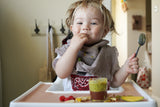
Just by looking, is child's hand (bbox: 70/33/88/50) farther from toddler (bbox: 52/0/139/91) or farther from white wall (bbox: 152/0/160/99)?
white wall (bbox: 152/0/160/99)

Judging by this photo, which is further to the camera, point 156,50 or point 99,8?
point 156,50

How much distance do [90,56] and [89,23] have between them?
0.58 feet

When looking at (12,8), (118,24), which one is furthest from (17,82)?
(118,24)

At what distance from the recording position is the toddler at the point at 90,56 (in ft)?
3.14

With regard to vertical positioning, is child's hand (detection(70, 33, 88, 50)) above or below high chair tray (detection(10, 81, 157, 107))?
above

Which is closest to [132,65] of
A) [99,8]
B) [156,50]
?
[99,8]

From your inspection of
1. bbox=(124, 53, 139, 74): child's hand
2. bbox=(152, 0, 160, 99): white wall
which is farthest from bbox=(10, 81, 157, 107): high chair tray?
bbox=(152, 0, 160, 99): white wall

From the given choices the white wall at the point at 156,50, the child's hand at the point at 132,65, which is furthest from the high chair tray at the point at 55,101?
the white wall at the point at 156,50

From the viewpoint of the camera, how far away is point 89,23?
40.3 inches

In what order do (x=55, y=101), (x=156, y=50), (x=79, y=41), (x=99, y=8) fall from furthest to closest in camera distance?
(x=156, y=50)
(x=99, y=8)
(x=79, y=41)
(x=55, y=101)

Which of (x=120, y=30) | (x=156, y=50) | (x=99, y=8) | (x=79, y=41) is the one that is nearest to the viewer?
(x=79, y=41)

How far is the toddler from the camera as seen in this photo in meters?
0.96

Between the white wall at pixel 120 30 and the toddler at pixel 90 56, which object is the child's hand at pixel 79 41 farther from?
the white wall at pixel 120 30

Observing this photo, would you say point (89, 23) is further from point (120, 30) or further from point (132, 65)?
point (120, 30)
